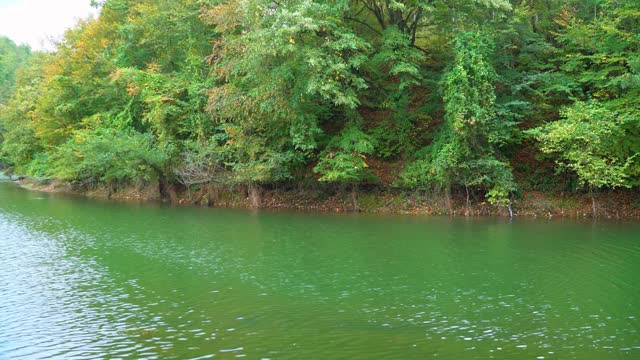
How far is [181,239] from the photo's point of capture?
1920cm

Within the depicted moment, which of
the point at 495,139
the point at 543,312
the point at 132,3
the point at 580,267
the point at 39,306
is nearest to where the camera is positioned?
the point at 543,312

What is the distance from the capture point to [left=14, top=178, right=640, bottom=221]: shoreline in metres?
23.6

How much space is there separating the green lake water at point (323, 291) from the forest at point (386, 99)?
3.97m

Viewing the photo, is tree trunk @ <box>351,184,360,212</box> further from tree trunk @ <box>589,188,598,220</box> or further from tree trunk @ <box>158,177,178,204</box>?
tree trunk @ <box>158,177,178,204</box>

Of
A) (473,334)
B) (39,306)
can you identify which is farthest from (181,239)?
(473,334)

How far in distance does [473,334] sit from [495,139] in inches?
637

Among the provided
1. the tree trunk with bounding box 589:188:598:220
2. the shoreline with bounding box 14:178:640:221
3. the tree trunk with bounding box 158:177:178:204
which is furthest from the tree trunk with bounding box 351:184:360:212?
the tree trunk with bounding box 158:177:178:204

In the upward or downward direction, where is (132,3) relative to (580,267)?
upward

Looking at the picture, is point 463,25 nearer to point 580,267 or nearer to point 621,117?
point 621,117

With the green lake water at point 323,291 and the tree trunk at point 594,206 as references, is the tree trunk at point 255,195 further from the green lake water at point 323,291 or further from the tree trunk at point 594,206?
the tree trunk at point 594,206

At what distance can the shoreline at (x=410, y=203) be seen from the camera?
23609 mm

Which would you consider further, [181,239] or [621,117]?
[621,117]

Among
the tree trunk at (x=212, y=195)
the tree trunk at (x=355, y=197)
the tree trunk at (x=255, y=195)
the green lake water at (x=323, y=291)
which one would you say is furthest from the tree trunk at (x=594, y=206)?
the tree trunk at (x=212, y=195)

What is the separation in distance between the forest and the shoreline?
0.44 metres
